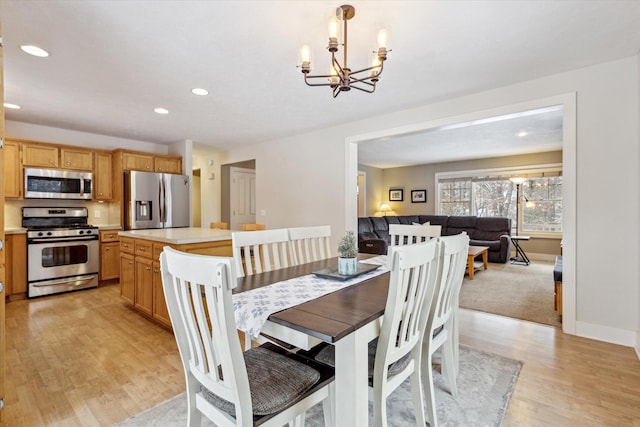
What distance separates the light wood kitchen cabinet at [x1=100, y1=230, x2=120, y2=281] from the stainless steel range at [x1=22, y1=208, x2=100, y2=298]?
77 mm

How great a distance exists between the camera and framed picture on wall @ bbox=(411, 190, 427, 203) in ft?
27.5

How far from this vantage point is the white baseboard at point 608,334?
2.51m

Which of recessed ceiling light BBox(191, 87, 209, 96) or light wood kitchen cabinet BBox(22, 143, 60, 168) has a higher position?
recessed ceiling light BBox(191, 87, 209, 96)

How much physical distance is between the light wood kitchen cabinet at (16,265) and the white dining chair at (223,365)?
423 cm

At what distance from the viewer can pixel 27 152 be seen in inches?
161

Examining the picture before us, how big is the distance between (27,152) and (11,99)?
959 mm

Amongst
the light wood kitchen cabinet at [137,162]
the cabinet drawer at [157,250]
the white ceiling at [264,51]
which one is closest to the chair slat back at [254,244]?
the cabinet drawer at [157,250]

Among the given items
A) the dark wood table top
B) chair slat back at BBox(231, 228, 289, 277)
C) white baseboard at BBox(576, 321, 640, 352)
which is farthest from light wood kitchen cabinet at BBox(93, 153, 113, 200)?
white baseboard at BBox(576, 321, 640, 352)

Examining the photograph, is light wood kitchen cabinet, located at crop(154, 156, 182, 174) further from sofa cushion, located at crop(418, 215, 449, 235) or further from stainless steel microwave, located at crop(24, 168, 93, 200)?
sofa cushion, located at crop(418, 215, 449, 235)

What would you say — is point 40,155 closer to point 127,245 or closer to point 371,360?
point 127,245

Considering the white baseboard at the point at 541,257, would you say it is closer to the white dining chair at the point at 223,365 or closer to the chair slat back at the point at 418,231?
the chair slat back at the point at 418,231

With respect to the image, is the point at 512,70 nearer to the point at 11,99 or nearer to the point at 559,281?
the point at 559,281

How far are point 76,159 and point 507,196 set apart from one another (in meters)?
8.56

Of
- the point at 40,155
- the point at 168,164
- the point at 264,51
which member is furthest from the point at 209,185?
the point at 264,51
